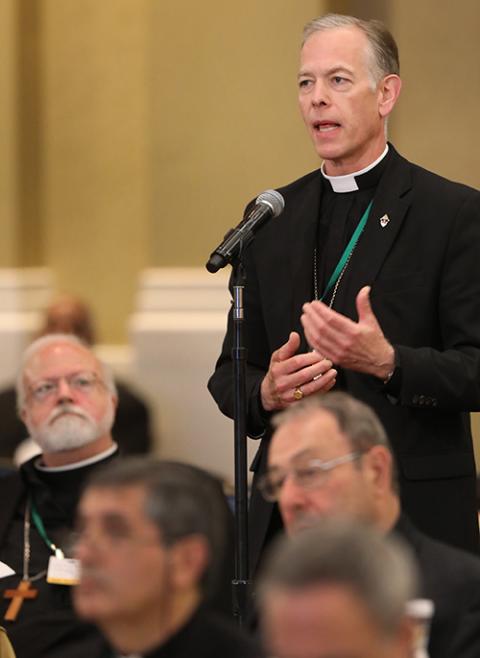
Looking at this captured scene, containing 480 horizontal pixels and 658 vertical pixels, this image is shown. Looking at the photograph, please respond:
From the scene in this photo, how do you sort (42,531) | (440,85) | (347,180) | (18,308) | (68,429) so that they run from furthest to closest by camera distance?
(18,308)
(440,85)
(68,429)
(42,531)
(347,180)

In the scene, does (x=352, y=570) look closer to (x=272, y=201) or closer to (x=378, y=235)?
(x=272, y=201)

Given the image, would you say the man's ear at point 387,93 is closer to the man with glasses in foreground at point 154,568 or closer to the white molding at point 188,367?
the man with glasses in foreground at point 154,568

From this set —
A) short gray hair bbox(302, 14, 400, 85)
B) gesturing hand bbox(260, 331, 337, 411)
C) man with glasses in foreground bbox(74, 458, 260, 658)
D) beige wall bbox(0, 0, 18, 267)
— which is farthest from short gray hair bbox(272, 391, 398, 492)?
beige wall bbox(0, 0, 18, 267)

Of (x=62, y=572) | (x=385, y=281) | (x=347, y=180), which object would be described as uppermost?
(x=347, y=180)

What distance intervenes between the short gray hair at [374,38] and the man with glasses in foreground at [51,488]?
1.79 meters

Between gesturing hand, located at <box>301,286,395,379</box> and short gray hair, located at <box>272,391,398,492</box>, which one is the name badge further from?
short gray hair, located at <box>272,391,398,492</box>

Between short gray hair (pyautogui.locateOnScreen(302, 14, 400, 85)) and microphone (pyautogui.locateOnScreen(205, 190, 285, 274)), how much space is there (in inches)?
20.9

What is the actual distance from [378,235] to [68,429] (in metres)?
1.66

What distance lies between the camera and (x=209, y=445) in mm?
7988

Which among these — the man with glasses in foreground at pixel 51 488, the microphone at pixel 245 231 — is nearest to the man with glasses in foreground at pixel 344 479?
the microphone at pixel 245 231

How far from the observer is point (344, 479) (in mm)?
3334

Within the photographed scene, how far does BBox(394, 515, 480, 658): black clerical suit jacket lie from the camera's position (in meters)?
3.11

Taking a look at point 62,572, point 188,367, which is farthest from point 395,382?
point 188,367

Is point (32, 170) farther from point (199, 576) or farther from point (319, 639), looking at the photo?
point (319, 639)
